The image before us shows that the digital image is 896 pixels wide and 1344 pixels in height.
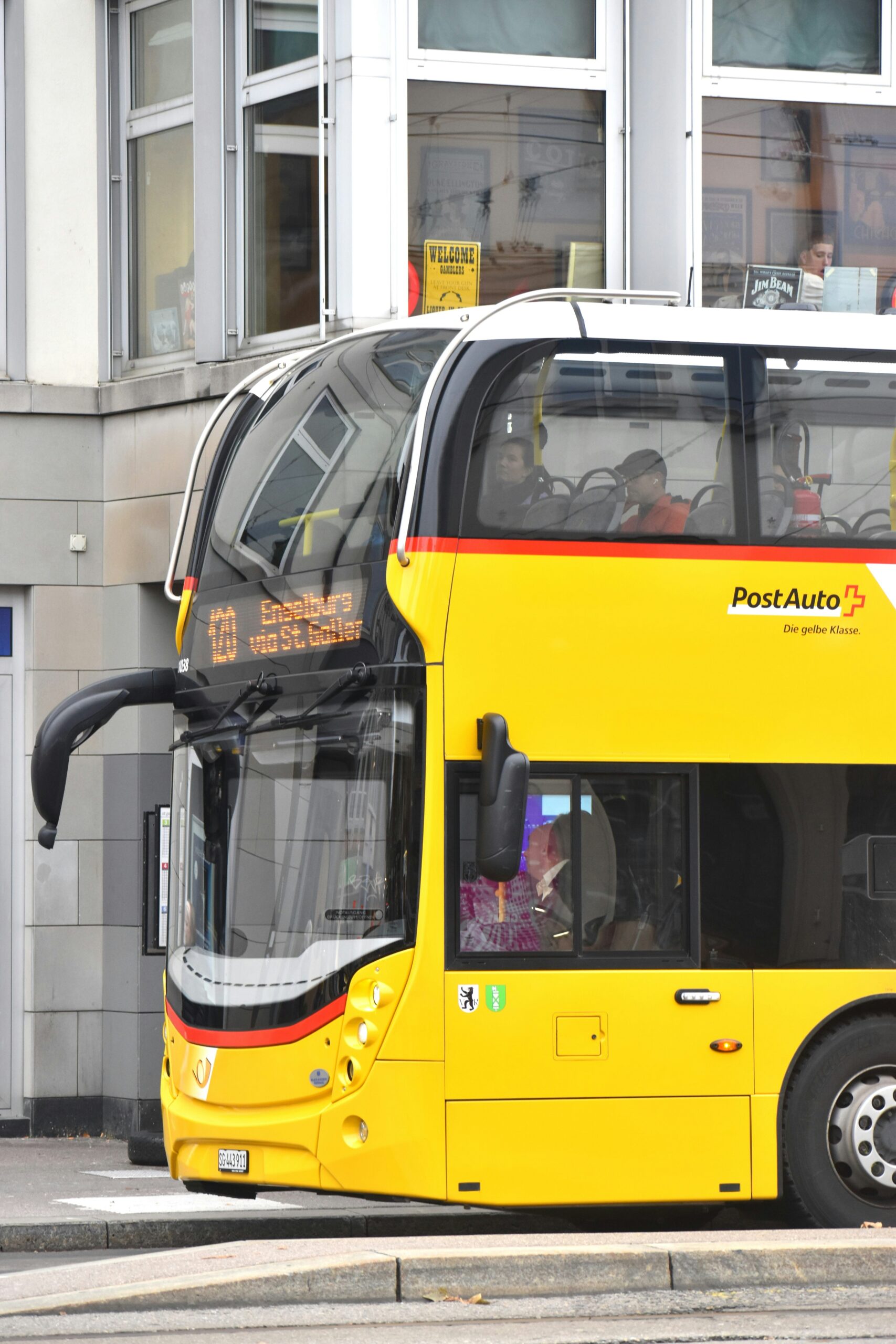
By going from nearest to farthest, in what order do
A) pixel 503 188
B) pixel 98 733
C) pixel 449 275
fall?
1. pixel 449 275
2. pixel 503 188
3. pixel 98 733

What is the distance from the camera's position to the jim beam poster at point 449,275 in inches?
536

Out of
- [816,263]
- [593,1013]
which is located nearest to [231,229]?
[816,263]

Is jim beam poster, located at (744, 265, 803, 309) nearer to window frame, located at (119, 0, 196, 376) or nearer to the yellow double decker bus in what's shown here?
window frame, located at (119, 0, 196, 376)

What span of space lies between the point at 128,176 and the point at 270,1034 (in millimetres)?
8530

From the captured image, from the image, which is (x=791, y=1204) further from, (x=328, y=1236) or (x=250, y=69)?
(x=250, y=69)

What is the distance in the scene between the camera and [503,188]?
13.9 m

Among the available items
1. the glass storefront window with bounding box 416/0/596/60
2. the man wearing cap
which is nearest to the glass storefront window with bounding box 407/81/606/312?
the glass storefront window with bounding box 416/0/596/60

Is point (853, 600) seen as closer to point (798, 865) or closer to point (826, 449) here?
point (826, 449)

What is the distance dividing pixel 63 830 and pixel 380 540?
6.84 m

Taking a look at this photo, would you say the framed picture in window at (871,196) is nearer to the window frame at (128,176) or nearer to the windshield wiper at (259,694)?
the window frame at (128,176)

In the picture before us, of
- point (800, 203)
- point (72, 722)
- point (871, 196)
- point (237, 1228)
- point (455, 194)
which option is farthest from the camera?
point (871, 196)

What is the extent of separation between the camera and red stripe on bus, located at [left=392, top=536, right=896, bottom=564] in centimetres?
887

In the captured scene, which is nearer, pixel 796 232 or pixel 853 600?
pixel 853 600

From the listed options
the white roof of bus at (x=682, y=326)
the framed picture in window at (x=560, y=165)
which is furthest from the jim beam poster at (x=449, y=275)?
the white roof of bus at (x=682, y=326)
